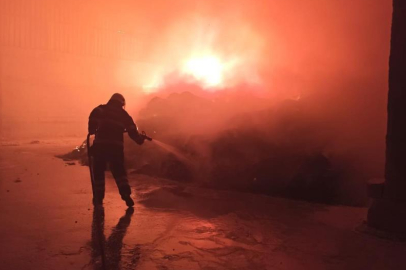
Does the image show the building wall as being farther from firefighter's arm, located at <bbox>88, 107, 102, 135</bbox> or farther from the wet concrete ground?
firefighter's arm, located at <bbox>88, 107, 102, 135</bbox>

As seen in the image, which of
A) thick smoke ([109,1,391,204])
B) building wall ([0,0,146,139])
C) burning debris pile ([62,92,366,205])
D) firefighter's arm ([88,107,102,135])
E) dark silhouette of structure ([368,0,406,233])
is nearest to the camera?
dark silhouette of structure ([368,0,406,233])

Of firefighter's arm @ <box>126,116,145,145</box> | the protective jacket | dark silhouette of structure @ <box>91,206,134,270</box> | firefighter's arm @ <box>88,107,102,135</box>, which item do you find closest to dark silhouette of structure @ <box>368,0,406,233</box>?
dark silhouette of structure @ <box>91,206,134,270</box>

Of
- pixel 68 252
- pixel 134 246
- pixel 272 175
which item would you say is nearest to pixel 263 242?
pixel 134 246

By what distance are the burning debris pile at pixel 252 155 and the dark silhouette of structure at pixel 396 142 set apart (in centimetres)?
163

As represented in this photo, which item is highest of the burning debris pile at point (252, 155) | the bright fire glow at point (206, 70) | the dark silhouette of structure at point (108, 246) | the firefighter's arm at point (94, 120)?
the bright fire glow at point (206, 70)

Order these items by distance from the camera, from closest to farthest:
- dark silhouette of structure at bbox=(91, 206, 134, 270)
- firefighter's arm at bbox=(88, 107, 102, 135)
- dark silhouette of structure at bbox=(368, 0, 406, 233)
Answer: dark silhouette of structure at bbox=(91, 206, 134, 270)
dark silhouette of structure at bbox=(368, 0, 406, 233)
firefighter's arm at bbox=(88, 107, 102, 135)

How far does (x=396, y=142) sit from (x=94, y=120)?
3630 mm

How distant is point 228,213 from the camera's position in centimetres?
459

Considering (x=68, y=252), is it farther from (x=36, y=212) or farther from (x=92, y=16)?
(x=92, y=16)

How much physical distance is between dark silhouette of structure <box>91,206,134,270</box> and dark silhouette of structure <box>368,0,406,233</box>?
2.82 m

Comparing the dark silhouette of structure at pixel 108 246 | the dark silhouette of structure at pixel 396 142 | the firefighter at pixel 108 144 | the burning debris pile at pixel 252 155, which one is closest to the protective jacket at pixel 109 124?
the firefighter at pixel 108 144

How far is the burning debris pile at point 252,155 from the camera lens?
5730mm

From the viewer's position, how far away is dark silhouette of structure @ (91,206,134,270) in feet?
9.68

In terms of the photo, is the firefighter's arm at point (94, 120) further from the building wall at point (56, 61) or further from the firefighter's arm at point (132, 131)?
the building wall at point (56, 61)
